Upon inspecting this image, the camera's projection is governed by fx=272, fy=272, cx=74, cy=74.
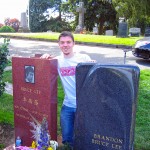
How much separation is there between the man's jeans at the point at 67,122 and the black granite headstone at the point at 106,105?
9.6 inches

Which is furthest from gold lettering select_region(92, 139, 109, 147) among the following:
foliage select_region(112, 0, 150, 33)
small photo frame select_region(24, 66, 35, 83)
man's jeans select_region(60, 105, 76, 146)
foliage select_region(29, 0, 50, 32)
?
foliage select_region(29, 0, 50, 32)

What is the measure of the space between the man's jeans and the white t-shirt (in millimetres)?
82

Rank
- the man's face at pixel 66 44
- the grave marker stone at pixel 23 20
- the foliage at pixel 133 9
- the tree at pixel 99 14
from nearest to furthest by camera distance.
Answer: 1. the man's face at pixel 66 44
2. the foliage at pixel 133 9
3. the grave marker stone at pixel 23 20
4. the tree at pixel 99 14

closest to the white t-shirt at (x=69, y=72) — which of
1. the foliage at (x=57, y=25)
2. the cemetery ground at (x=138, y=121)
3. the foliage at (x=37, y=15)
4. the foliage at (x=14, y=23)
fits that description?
the cemetery ground at (x=138, y=121)

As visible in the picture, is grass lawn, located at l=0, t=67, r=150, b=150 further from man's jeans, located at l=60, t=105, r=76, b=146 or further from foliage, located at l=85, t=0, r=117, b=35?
foliage, located at l=85, t=0, r=117, b=35

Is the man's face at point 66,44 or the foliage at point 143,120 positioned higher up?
the man's face at point 66,44

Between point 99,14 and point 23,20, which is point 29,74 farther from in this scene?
point 99,14

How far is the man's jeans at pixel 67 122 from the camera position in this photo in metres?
3.12

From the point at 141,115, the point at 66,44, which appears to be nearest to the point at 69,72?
the point at 66,44

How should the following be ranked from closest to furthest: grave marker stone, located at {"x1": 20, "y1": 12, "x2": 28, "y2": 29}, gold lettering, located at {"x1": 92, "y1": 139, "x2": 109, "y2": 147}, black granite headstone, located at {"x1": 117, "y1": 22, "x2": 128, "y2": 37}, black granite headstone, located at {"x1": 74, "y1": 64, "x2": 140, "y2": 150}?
black granite headstone, located at {"x1": 74, "y1": 64, "x2": 140, "y2": 150}
gold lettering, located at {"x1": 92, "y1": 139, "x2": 109, "y2": 147}
black granite headstone, located at {"x1": 117, "y1": 22, "x2": 128, "y2": 37}
grave marker stone, located at {"x1": 20, "y1": 12, "x2": 28, "y2": 29}

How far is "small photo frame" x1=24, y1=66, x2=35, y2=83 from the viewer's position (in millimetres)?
3102

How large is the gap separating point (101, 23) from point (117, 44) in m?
20.5

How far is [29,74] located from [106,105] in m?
1.01

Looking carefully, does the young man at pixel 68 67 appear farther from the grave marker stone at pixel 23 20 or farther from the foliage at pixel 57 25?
the foliage at pixel 57 25
